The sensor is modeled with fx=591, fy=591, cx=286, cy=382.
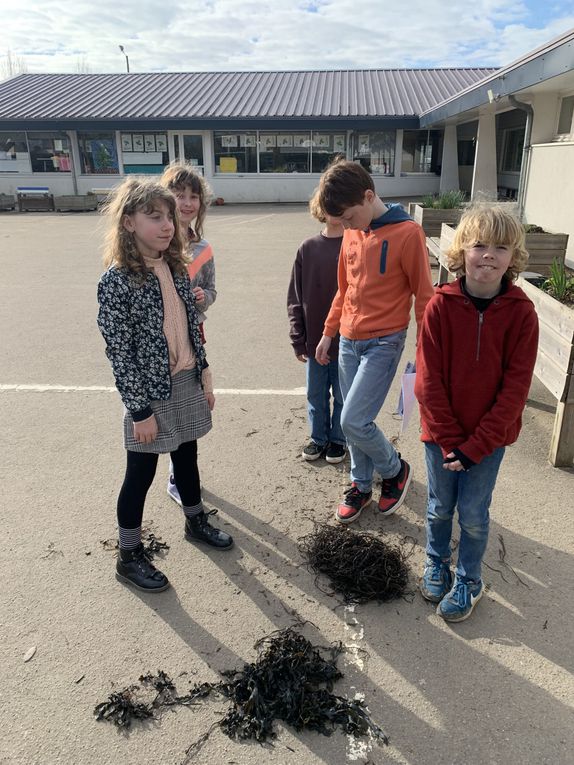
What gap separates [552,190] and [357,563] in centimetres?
865

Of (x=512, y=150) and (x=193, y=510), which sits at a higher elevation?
(x=512, y=150)

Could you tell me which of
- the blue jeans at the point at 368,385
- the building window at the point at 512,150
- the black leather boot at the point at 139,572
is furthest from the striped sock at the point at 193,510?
the building window at the point at 512,150

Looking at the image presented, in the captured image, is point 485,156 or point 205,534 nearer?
point 205,534

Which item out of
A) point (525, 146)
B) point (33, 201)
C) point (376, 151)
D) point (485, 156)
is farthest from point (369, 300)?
point (376, 151)

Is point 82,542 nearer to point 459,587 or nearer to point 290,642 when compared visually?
point 290,642

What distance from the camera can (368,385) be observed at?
9.86ft

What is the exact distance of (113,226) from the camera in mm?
2514

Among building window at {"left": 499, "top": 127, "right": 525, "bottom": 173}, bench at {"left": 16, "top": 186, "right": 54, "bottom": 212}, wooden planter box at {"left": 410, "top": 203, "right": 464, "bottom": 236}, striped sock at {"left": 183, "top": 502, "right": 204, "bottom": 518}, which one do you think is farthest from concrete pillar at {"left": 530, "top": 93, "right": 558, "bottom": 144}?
bench at {"left": 16, "top": 186, "right": 54, "bottom": 212}

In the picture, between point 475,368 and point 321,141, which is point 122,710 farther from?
point 321,141

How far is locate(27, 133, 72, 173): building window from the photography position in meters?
25.3

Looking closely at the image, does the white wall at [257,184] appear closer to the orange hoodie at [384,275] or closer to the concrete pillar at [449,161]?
the concrete pillar at [449,161]

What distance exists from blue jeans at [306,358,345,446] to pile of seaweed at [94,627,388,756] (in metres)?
1.75

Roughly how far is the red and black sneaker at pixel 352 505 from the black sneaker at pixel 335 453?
1.78ft

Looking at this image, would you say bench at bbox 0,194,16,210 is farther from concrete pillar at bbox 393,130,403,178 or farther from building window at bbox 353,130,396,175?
concrete pillar at bbox 393,130,403,178
